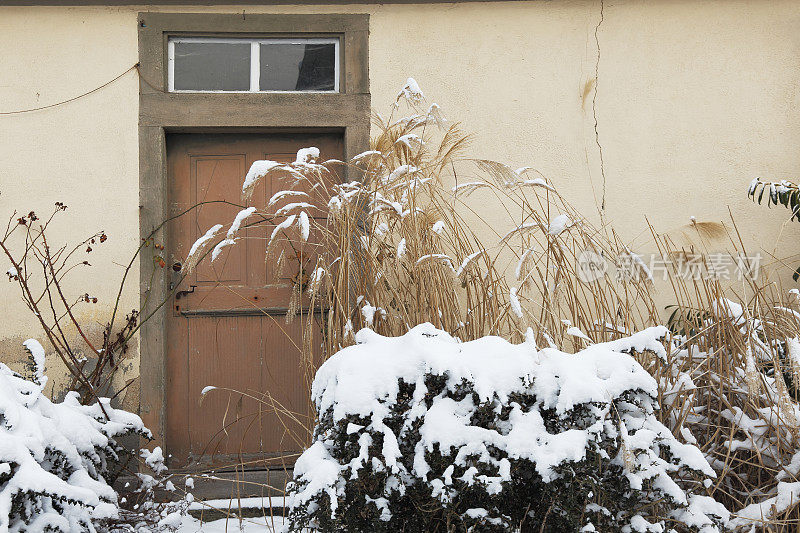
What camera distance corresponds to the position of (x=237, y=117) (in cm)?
358

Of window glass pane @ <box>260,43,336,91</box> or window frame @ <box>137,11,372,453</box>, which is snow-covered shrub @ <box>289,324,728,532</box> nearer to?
window frame @ <box>137,11,372,453</box>

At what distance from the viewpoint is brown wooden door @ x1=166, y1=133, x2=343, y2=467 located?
140 inches

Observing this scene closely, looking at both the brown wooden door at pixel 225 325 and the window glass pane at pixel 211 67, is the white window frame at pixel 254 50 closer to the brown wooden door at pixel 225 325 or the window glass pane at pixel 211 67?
the window glass pane at pixel 211 67

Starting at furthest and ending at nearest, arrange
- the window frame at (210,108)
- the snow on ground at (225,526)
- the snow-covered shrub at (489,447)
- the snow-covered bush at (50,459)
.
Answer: the window frame at (210,108)
the snow on ground at (225,526)
the snow-covered bush at (50,459)
the snow-covered shrub at (489,447)

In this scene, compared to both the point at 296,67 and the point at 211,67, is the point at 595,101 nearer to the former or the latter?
the point at 296,67

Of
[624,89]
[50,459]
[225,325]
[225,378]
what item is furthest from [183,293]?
[624,89]

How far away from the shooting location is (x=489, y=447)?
171cm

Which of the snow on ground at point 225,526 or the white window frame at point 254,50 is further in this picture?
the white window frame at point 254,50

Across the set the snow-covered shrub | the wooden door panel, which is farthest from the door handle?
the snow-covered shrub

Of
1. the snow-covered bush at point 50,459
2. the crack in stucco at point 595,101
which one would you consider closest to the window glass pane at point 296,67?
the crack in stucco at point 595,101

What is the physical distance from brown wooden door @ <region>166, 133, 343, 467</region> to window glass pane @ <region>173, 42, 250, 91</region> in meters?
0.27

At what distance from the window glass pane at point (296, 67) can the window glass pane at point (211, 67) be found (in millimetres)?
111

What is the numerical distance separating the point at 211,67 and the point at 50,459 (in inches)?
88.1

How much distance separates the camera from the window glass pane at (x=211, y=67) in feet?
12.0
